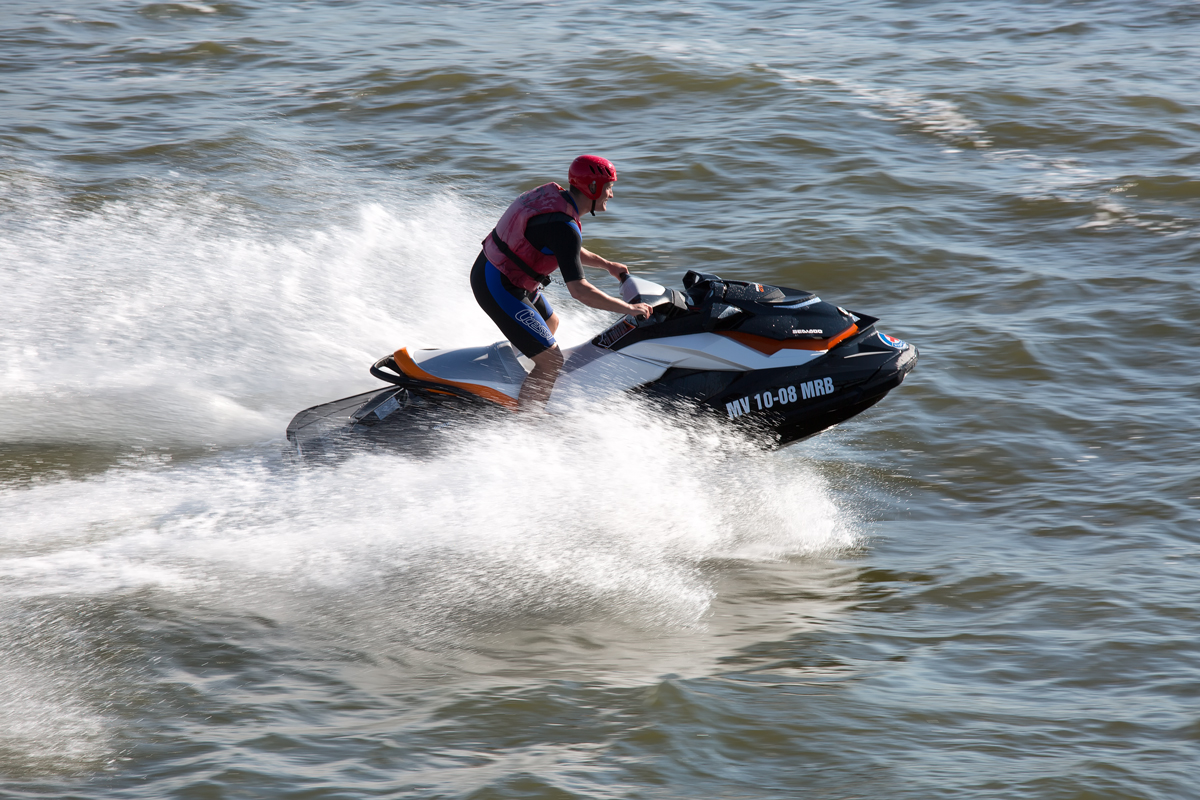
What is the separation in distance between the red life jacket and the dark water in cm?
79

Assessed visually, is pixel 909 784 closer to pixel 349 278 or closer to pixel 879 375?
pixel 879 375

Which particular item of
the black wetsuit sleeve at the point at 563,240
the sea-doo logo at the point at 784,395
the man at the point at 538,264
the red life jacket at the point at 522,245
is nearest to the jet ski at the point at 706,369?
the sea-doo logo at the point at 784,395

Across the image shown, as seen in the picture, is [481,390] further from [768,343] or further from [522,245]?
[768,343]

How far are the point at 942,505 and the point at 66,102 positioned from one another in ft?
41.5

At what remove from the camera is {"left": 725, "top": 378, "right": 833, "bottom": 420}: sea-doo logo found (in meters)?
5.48

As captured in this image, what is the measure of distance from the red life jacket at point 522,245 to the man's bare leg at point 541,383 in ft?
1.24

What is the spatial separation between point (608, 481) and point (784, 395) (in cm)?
98

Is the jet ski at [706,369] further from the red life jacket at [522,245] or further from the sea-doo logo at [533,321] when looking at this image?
the red life jacket at [522,245]

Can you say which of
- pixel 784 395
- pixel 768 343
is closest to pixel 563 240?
pixel 768 343

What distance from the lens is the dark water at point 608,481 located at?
3846mm

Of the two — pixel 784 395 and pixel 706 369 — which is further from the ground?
pixel 706 369

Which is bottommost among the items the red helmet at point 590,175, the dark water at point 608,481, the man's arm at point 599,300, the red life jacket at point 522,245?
the dark water at point 608,481

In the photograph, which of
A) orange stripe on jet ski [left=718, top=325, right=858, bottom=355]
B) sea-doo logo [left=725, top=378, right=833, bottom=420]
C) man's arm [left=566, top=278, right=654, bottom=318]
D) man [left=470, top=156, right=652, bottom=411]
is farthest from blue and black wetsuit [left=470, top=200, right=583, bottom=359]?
sea-doo logo [left=725, top=378, right=833, bottom=420]

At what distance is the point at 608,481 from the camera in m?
5.55
